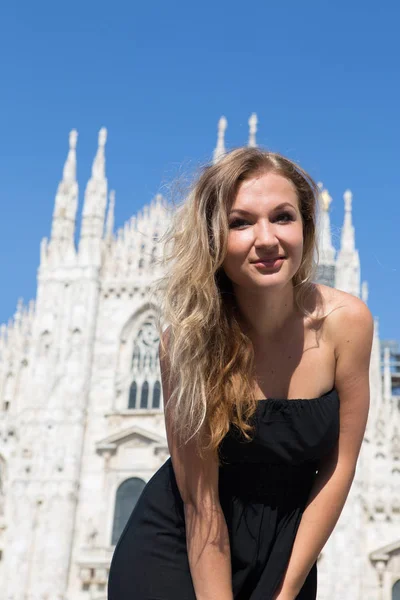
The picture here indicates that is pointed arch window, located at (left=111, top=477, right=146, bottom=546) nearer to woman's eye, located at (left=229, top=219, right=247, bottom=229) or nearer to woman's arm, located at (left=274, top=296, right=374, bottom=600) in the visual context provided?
woman's arm, located at (left=274, top=296, right=374, bottom=600)

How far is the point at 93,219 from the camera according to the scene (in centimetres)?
2312

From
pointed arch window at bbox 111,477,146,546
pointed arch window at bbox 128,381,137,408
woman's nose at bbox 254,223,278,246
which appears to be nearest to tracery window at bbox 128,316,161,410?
pointed arch window at bbox 128,381,137,408

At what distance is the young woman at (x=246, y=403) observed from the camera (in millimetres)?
2029

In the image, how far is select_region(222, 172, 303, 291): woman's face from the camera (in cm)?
209

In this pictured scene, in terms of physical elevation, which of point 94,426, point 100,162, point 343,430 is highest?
point 100,162

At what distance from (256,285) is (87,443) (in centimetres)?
1957

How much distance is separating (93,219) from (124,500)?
7.36 metres

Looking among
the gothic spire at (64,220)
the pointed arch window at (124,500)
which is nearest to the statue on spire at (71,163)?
the gothic spire at (64,220)

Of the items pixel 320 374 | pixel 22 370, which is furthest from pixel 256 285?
pixel 22 370

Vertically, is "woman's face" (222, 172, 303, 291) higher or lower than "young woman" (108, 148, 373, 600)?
higher

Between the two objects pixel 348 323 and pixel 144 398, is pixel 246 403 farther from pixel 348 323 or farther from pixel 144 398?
pixel 144 398

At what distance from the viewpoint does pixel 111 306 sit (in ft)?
74.1

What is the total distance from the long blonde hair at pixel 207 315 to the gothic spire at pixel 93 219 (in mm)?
20677

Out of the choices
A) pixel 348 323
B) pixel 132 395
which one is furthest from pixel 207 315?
pixel 132 395
